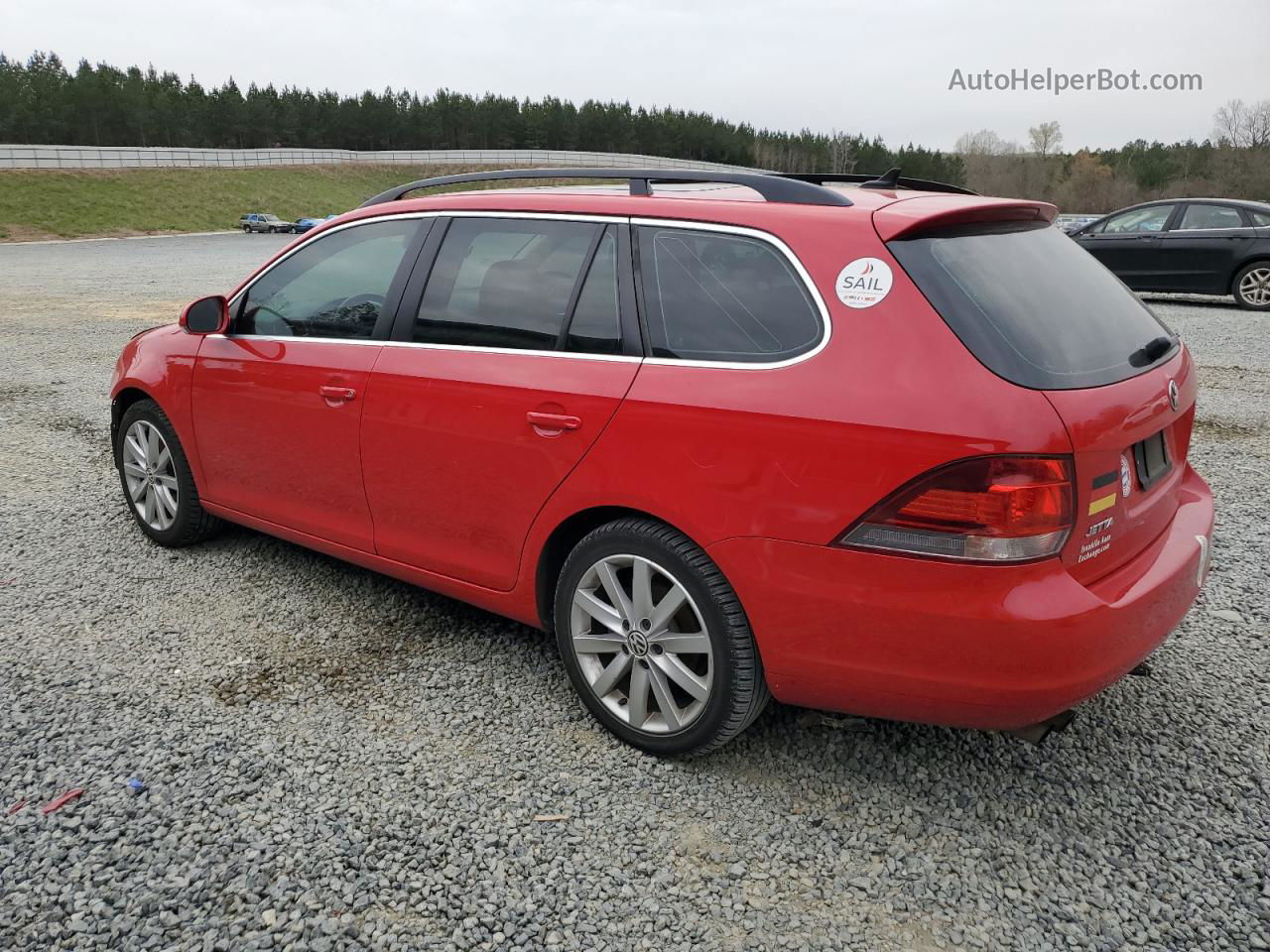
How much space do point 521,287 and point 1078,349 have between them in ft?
5.69

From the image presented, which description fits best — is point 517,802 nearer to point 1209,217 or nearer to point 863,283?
point 863,283

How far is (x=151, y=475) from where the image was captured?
4.73m

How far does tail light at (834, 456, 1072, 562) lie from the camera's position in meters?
2.29

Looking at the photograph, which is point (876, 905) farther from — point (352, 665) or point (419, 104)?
point (419, 104)

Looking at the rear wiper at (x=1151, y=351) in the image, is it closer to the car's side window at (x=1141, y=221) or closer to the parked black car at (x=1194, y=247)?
the parked black car at (x=1194, y=247)

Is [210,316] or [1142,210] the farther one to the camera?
[1142,210]

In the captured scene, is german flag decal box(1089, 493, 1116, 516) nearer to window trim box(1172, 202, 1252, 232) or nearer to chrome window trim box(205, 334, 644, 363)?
chrome window trim box(205, 334, 644, 363)

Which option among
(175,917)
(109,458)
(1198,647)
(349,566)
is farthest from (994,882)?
(109,458)

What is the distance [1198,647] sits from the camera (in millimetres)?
3740

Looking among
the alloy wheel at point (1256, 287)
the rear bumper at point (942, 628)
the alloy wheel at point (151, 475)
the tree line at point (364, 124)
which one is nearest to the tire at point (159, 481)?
the alloy wheel at point (151, 475)

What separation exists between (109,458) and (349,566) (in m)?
2.92

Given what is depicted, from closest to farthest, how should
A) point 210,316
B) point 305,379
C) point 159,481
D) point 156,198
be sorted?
point 305,379, point 210,316, point 159,481, point 156,198

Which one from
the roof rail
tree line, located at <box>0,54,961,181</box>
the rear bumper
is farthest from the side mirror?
tree line, located at <box>0,54,961,181</box>

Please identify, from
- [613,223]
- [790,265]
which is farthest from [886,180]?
[613,223]
